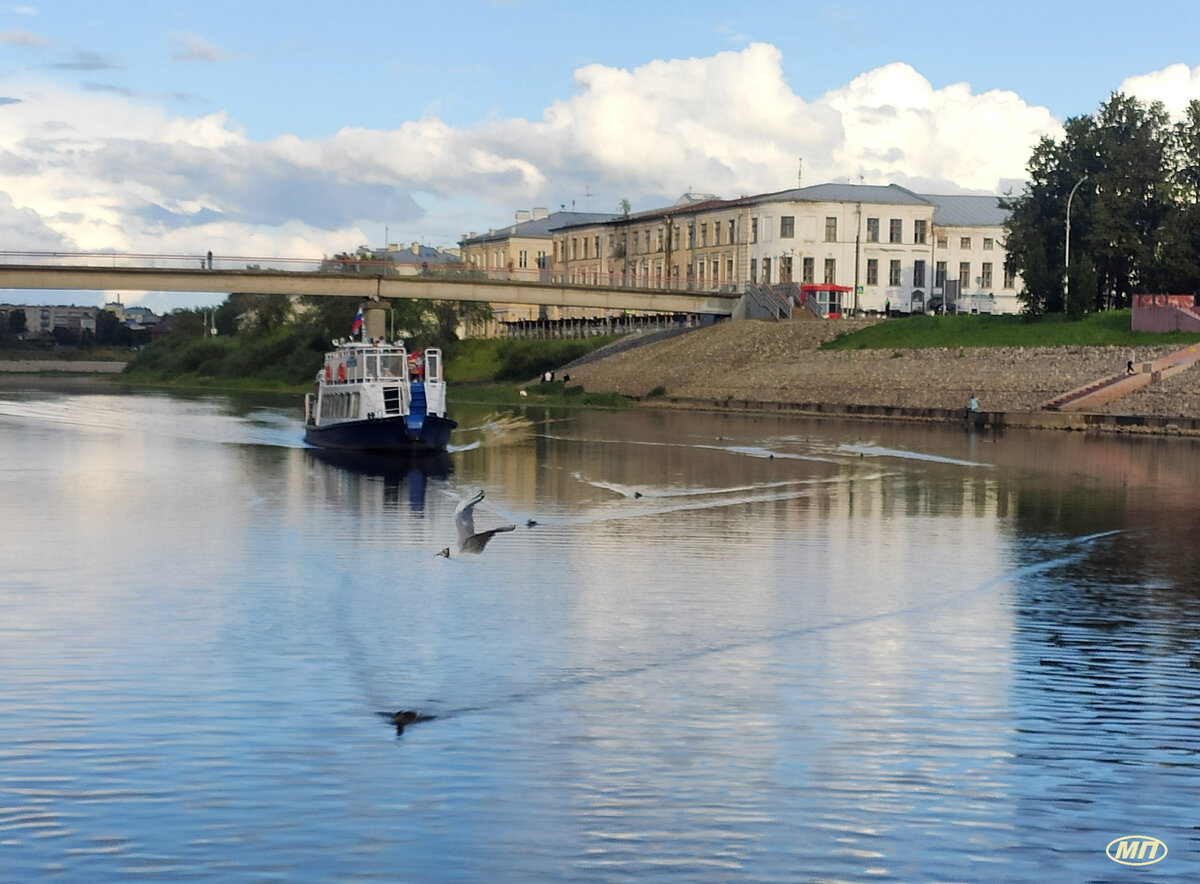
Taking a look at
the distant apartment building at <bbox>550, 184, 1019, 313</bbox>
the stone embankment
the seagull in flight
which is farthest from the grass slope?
the seagull in flight

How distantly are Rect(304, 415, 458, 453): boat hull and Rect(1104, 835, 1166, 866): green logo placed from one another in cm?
4921

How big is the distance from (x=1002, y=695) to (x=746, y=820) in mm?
6116

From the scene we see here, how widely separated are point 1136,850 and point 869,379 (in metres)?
93.0

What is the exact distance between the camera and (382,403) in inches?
2539

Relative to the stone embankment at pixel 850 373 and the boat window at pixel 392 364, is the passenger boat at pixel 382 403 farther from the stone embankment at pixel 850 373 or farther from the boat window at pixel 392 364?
the stone embankment at pixel 850 373

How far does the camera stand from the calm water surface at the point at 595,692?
511 inches

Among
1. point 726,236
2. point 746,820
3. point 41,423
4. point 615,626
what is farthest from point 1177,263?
point 746,820

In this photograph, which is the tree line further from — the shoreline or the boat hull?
the boat hull

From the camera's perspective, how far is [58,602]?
24750 millimetres

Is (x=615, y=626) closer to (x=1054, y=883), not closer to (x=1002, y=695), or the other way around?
(x=1002, y=695)

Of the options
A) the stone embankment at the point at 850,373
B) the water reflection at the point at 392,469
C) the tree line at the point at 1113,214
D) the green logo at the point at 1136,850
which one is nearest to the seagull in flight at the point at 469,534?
the water reflection at the point at 392,469

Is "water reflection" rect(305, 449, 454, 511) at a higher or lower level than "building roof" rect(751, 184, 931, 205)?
lower

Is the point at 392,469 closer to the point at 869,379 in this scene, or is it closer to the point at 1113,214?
the point at 869,379

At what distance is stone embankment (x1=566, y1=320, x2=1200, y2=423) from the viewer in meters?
90.9
